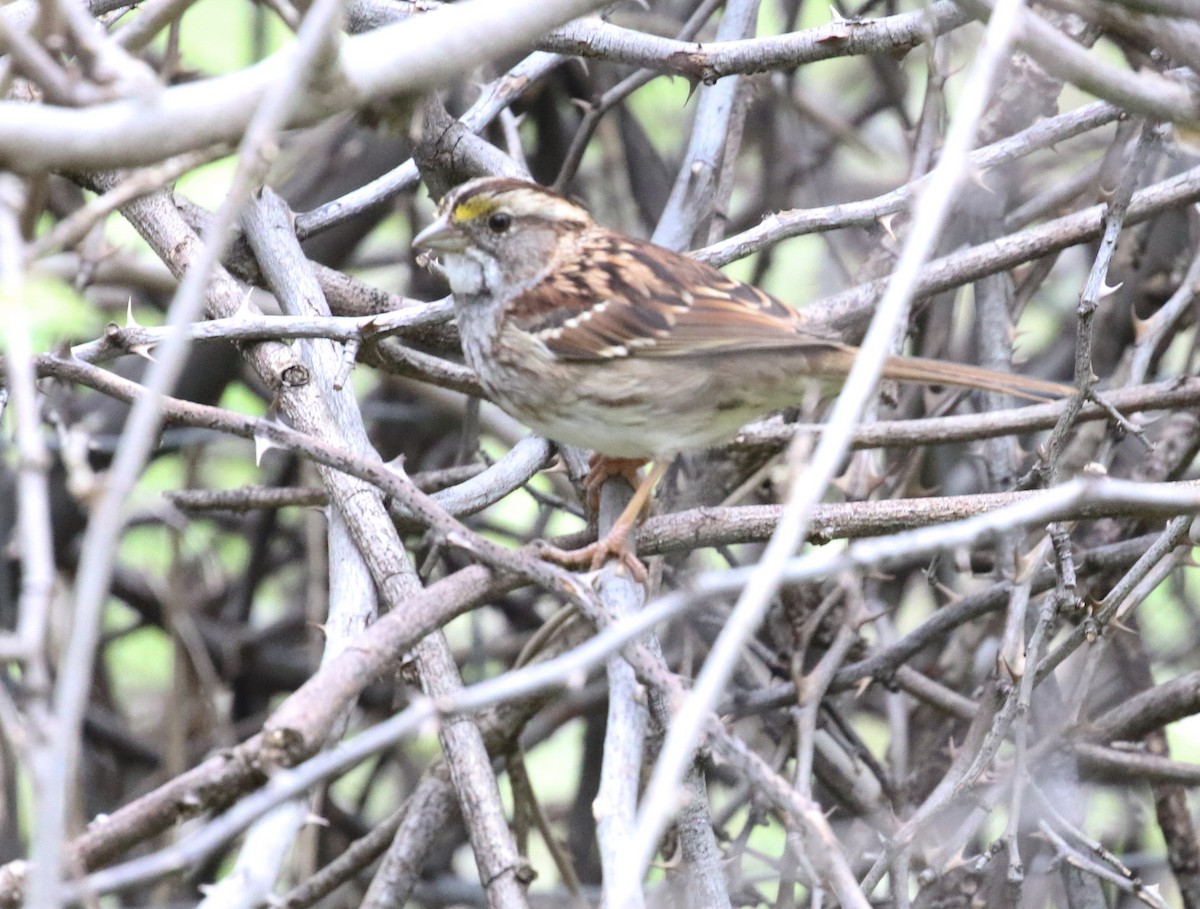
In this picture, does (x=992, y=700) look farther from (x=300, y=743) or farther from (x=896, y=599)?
(x=300, y=743)

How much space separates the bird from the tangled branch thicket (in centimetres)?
15

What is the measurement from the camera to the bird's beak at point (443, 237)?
360cm

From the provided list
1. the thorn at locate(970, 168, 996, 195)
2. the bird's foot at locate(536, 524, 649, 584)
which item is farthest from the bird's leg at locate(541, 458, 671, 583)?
the thorn at locate(970, 168, 996, 195)

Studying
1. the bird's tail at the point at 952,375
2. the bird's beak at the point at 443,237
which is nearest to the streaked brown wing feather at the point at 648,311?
the bird's beak at the point at 443,237

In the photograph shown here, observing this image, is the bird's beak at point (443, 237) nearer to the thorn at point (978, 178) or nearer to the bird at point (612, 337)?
the bird at point (612, 337)

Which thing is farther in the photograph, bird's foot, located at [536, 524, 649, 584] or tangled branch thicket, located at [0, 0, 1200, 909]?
bird's foot, located at [536, 524, 649, 584]

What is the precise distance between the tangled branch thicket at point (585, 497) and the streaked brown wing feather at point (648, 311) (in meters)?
0.22

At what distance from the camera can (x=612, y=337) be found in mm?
3637

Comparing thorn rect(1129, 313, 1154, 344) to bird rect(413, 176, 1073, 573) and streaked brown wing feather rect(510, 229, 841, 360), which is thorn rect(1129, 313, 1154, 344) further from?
streaked brown wing feather rect(510, 229, 841, 360)

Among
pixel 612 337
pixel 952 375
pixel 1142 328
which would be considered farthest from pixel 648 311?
pixel 1142 328

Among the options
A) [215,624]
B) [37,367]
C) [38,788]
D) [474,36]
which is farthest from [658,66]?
[215,624]

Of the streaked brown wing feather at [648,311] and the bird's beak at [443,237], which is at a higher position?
the bird's beak at [443,237]

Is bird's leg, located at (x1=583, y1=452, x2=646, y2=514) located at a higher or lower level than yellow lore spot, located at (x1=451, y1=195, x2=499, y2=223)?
lower

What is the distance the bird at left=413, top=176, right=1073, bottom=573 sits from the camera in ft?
11.4
